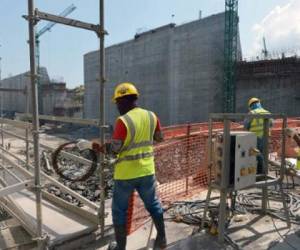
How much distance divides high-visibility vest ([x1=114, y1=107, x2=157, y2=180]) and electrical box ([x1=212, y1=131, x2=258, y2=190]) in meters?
0.86

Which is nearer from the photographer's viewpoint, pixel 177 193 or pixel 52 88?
pixel 177 193

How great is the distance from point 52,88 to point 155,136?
5100 cm

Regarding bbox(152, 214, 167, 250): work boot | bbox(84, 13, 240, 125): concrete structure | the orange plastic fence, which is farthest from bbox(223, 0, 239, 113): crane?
bbox(152, 214, 167, 250): work boot

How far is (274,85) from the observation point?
23078mm

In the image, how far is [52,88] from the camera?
5188 cm

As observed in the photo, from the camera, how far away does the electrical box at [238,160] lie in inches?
143

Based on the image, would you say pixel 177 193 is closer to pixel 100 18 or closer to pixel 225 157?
pixel 225 157

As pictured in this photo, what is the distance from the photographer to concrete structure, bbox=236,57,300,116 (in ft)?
72.4

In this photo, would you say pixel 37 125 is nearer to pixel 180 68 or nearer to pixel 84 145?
pixel 84 145

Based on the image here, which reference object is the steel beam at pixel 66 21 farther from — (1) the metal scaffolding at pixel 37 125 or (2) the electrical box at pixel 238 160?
(2) the electrical box at pixel 238 160

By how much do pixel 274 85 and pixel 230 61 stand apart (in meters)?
4.97

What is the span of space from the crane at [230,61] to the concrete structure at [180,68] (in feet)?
1.35

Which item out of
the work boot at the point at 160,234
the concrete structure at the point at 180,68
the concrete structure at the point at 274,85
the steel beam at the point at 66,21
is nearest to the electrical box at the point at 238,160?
the work boot at the point at 160,234

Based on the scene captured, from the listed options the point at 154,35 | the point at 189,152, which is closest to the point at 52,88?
the point at 154,35
